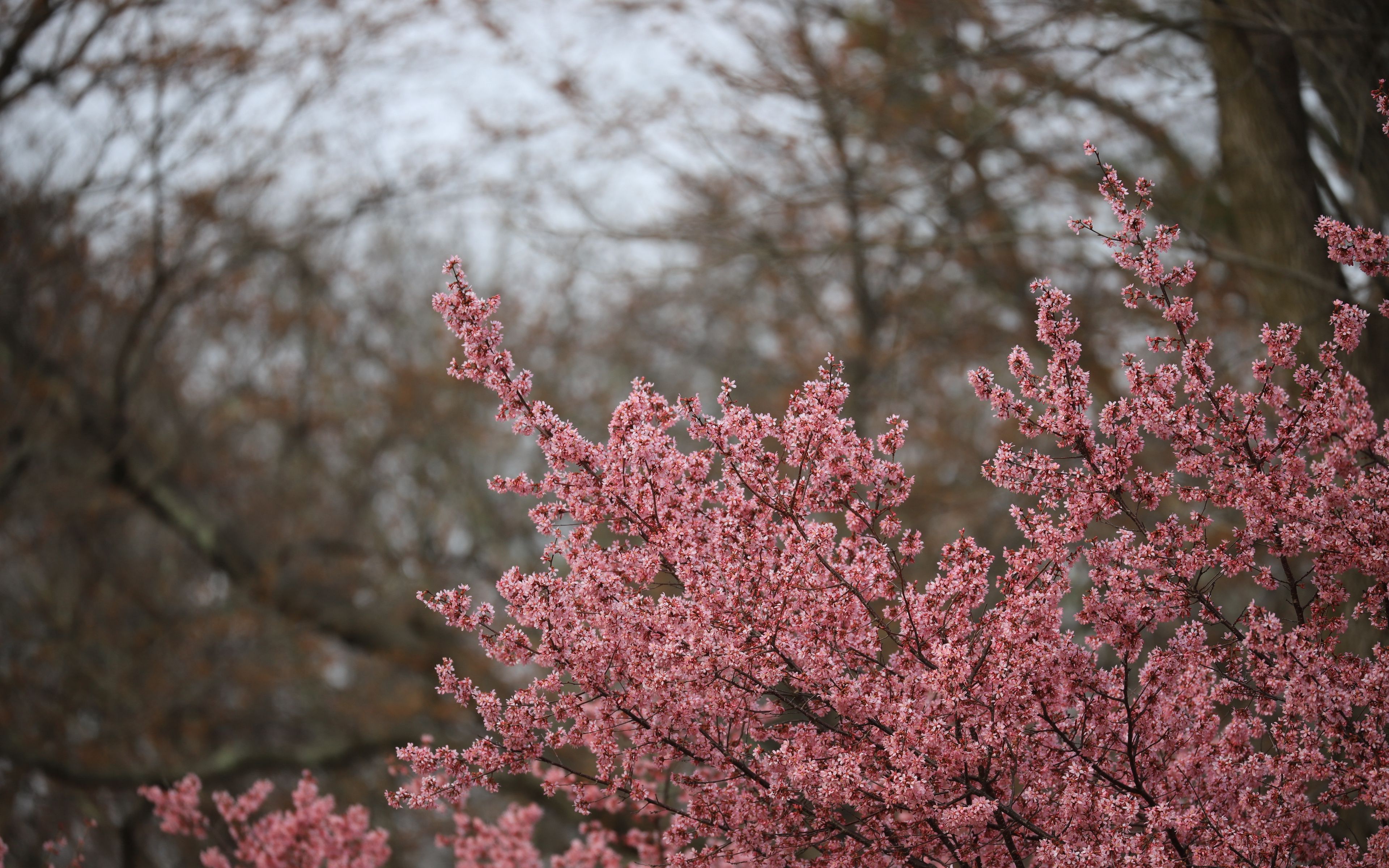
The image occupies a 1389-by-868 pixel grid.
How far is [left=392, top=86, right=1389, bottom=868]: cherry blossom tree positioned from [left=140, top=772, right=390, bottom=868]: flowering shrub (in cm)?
153

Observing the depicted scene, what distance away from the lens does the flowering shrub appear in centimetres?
374

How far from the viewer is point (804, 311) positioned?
11414mm

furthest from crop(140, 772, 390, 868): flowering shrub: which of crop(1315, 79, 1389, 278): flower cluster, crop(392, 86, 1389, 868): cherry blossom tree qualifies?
crop(1315, 79, 1389, 278): flower cluster

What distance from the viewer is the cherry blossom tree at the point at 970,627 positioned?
2330 millimetres

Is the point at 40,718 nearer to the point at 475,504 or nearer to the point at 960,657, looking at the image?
the point at 475,504

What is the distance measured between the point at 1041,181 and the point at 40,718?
8109 mm

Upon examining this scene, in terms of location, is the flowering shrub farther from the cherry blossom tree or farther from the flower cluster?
the flower cluster

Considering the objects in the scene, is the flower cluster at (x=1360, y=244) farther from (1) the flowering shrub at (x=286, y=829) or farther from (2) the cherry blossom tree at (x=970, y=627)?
(1) the flowering shrub at (x=286, y=829)

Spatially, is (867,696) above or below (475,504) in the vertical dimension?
above

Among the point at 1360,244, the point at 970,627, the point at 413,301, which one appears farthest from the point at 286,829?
the point at 413,301

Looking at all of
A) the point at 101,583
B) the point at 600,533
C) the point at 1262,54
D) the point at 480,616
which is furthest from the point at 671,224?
the point at 101,583

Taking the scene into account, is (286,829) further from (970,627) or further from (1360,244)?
(1360,244)

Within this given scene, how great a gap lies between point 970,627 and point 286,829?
267 cm

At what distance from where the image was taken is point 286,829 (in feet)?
12.4
